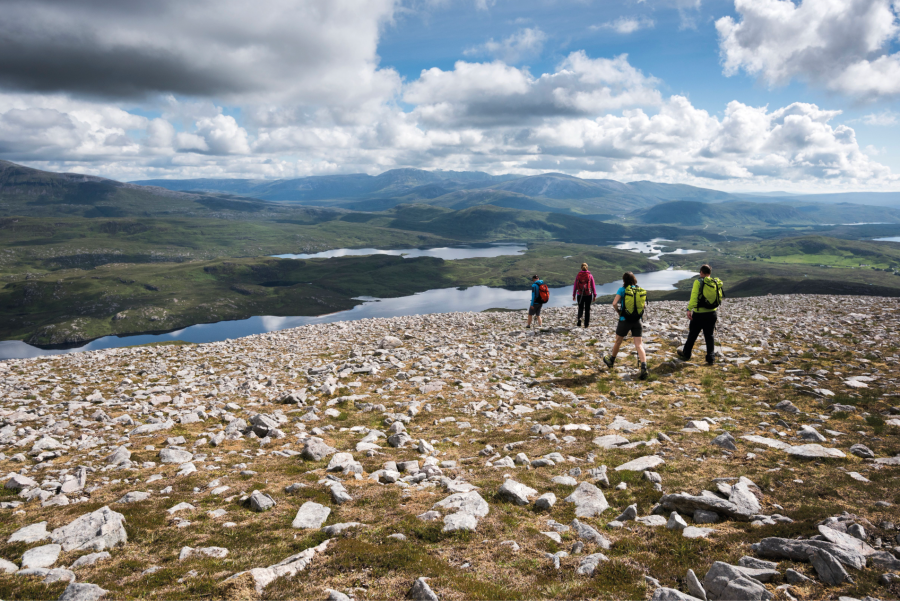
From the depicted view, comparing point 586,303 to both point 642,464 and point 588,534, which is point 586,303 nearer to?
Answer: point 642,464

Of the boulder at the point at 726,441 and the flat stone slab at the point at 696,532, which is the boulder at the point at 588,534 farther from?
the boulder at the point at 726,441

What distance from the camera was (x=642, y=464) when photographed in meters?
9.24

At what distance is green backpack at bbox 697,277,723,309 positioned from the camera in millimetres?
17719

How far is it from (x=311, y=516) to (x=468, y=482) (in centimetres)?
331

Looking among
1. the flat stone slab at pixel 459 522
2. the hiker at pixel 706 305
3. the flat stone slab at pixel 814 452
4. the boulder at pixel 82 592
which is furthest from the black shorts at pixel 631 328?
the boulder at pixel 82 592

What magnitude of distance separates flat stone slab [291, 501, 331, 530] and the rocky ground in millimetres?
29

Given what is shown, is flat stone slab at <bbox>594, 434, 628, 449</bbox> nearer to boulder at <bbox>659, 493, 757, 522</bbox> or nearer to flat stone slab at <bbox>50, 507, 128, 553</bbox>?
boulder at <bbox>659, 493, 757, 522</bbox>

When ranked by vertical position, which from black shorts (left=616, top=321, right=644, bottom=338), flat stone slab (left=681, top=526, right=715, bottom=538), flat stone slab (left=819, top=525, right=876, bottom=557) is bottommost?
flat stone slab (left=681, top=526, right=715, bottom=538)

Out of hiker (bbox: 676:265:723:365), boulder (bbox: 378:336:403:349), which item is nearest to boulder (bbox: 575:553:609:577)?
hiker (bbox: 676:265:723:365)

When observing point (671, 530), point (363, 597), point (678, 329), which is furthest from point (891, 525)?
point (678, 329)

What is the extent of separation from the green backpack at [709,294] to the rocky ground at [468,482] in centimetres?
282

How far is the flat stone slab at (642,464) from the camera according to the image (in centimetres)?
908

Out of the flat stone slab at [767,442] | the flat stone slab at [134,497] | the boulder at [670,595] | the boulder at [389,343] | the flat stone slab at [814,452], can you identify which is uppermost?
the boulder at [670,595]

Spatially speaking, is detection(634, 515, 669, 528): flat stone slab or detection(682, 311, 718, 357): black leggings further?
detection(682, 311, 718, 357): black leggings
